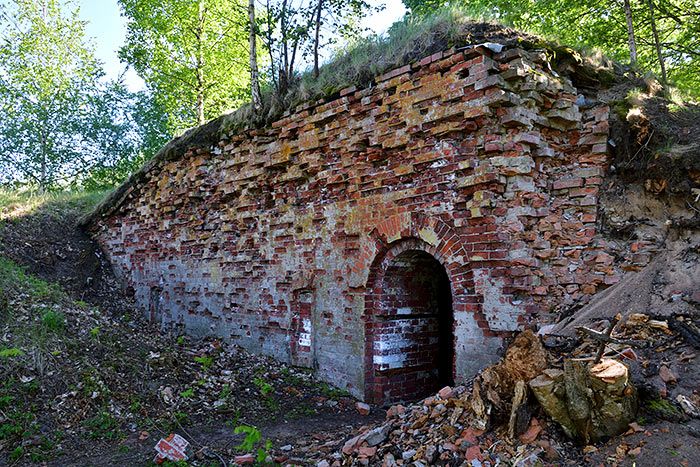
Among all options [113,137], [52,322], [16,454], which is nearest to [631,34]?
[52,322]

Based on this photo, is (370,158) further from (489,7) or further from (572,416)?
(489,7)

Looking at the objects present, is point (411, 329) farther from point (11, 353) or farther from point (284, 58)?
point (284, 58)

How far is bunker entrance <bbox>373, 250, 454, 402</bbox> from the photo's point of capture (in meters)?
6.28

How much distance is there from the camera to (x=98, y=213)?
1184cm

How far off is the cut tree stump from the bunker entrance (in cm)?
304

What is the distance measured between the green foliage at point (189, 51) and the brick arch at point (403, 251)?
13.1 m

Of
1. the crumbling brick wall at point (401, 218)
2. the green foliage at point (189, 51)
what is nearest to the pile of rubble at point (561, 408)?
the crumbling brick wall at point (401, 218)

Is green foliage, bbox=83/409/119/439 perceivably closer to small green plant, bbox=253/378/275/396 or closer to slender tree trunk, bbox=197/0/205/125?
small green plant, bbox=253/378/275/396

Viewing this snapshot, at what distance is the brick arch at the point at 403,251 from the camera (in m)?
5.38

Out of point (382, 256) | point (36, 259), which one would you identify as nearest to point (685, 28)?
point (382, 256)

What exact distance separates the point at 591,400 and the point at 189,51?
59.5 ft

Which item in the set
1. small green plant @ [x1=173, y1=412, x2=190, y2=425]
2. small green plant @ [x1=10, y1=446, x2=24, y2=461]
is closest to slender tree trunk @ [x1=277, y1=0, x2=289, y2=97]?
small green plant @ [x1=173, y1=412, x2=190, y2=425]

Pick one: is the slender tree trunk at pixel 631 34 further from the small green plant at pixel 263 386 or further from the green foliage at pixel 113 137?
the green foliage at pixel 113 137

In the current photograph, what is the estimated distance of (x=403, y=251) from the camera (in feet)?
19.9
